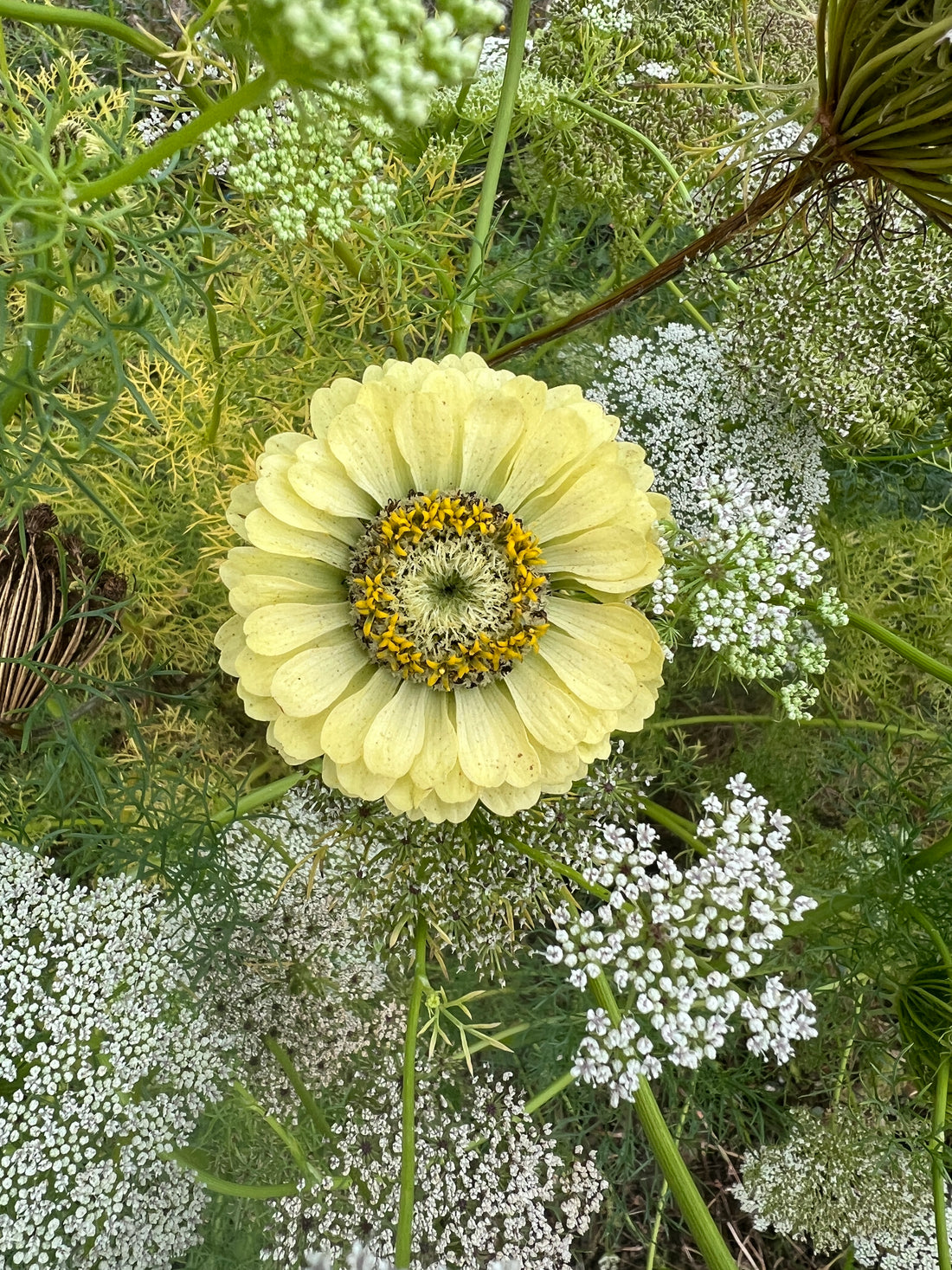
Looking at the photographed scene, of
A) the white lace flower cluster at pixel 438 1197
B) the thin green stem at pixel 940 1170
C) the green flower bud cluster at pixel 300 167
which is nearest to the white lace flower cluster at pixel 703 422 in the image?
the green flower bud cluster at pixel 300 167

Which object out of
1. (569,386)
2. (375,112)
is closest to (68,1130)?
(569,386)

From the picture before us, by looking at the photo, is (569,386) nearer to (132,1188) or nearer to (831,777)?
(831,777)

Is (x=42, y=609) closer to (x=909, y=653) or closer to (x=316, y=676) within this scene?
(x=316, y=676)

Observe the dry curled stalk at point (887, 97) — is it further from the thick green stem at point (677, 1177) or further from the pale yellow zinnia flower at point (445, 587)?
the thick green stem at point (677, 1177)

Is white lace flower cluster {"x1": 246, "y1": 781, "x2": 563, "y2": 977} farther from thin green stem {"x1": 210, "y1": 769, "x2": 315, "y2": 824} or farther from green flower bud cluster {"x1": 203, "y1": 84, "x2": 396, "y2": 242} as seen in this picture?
green flower bud cluster {"x1": 203, "y1": 84, "x2": 396, "y2": 242}

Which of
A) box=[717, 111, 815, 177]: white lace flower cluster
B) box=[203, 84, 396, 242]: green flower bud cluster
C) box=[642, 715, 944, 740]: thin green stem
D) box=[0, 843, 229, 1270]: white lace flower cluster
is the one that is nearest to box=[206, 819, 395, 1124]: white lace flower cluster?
box=[0, 843, 229, 1270]: white lace flower cluster
